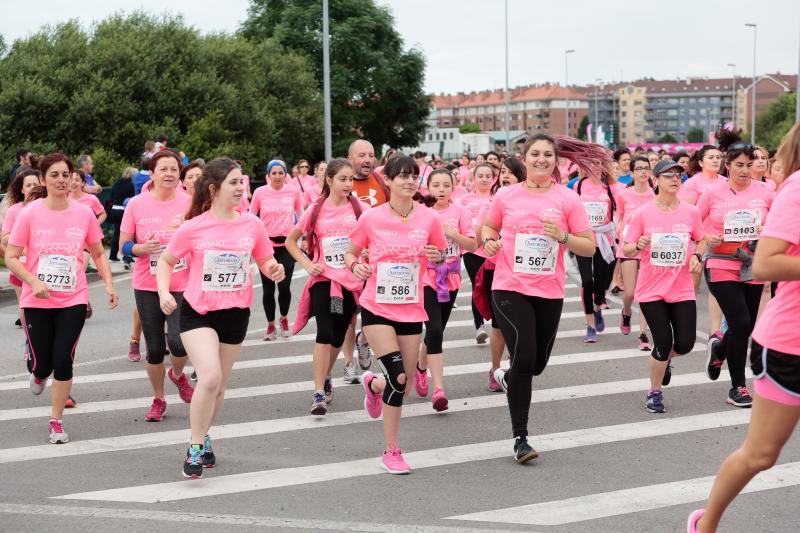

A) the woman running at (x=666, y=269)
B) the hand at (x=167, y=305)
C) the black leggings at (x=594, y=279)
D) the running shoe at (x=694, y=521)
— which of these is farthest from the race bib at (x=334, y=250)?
the black leggings at (x=594, y=279)

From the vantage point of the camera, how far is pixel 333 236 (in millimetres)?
8023

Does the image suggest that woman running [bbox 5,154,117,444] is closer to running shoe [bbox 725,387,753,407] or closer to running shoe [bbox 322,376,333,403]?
running shoe [bbox 322,376,333,403]

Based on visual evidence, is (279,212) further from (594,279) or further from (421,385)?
(421,385)

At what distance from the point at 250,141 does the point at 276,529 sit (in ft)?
101

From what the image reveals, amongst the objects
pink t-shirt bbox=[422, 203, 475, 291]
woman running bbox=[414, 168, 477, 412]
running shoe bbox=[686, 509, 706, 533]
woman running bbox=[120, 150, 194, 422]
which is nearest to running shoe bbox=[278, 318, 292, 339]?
woman running bbox=[414, 168, 477, 412]

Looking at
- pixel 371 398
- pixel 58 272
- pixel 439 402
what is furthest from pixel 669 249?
pixel 58 272

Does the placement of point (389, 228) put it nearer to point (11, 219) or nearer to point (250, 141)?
point (11, 219)

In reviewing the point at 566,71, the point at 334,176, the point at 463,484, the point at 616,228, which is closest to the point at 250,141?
the point at 616,228

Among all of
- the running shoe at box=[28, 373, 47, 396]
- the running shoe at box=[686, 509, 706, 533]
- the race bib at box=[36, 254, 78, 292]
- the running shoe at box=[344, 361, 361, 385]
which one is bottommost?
the running shoe at box=[344, 361, 361, 385]

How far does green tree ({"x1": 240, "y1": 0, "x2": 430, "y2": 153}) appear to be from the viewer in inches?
1996

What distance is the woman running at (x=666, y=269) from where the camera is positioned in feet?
25.5

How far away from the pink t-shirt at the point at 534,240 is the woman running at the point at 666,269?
1.57m

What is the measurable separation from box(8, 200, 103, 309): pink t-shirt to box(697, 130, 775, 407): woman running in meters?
4.74

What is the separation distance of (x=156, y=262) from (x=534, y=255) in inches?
119
